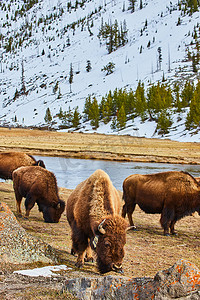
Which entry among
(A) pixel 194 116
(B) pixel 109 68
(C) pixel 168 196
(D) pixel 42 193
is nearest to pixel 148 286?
(C) pixel 168 196

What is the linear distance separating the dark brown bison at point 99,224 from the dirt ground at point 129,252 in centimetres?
56

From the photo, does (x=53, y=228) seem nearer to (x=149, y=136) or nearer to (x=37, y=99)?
(x=149, y=136)

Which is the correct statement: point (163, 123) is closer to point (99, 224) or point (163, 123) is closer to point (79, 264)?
point (79, 264)

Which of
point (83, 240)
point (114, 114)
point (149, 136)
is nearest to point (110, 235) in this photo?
point (83, 240)

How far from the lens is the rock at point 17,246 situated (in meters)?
5.77

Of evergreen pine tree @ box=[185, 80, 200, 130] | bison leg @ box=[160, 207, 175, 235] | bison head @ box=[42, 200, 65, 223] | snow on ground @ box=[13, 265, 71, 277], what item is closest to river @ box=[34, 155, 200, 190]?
bison head @ box=[42, 200, 65, 223]

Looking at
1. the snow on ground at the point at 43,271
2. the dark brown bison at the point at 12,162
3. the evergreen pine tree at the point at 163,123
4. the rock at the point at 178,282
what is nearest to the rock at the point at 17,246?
the snow on ground at the point at 43,271

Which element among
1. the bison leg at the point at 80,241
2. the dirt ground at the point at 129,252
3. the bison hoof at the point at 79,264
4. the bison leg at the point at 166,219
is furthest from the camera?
the bison leg at the point at 166,219

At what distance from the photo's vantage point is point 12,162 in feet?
53.4

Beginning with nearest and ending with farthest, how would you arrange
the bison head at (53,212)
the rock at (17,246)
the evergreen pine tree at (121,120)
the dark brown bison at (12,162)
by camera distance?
1. the rock at (17,246)
2. the bison head at (53,212)
3. the dark brown bison at (12,162)
4. the evergreen pine tree at (121,120)

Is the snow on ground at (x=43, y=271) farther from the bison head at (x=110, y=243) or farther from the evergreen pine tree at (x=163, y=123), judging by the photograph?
the evergreen pine tree at (x=163, y=123)

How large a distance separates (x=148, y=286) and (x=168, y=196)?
24.5 ft

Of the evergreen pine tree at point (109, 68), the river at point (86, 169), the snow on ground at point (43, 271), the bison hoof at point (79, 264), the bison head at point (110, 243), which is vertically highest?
the evergreen pine tree at point (109, 68)

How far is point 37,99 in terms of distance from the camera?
168125mm
